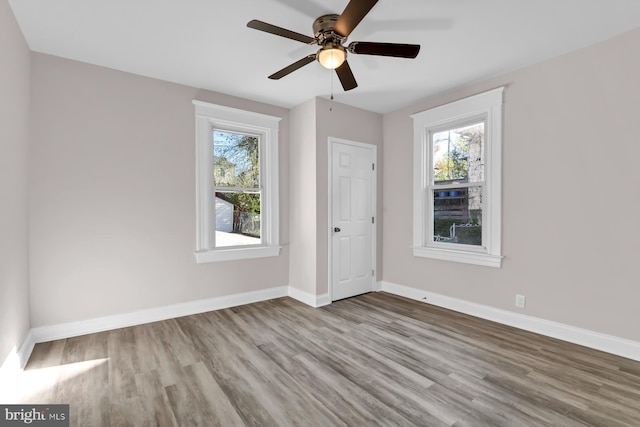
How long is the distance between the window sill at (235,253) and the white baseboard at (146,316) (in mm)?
476

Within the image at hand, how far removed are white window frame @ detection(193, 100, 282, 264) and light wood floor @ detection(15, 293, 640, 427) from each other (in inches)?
36.9

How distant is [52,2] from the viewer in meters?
2.16

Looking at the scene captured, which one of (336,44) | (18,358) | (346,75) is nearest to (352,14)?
(336,44)

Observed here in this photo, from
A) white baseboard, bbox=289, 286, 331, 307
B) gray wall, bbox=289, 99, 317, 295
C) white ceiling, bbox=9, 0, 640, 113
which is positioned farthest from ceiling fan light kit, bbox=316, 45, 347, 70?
white baseboard, bbox=289, 286, 331, 307

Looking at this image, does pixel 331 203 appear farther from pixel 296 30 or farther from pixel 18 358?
pixel 18 358

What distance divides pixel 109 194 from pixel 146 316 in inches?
52.8

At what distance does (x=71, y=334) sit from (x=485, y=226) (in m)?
4.42

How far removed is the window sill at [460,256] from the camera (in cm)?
336

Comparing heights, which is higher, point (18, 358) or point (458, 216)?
point (458, 216)

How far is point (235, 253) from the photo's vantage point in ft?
12.8

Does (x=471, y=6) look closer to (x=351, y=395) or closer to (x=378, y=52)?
(x=378, y=52)

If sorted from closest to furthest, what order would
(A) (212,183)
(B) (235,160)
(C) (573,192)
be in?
1. (C) (573,192)
2. (A) (212,183)
3. (B) (235,160)

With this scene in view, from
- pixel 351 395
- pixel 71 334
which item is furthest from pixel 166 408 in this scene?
pixel 71 334

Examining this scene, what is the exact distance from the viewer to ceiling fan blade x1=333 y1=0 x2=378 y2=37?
172 centimetres
